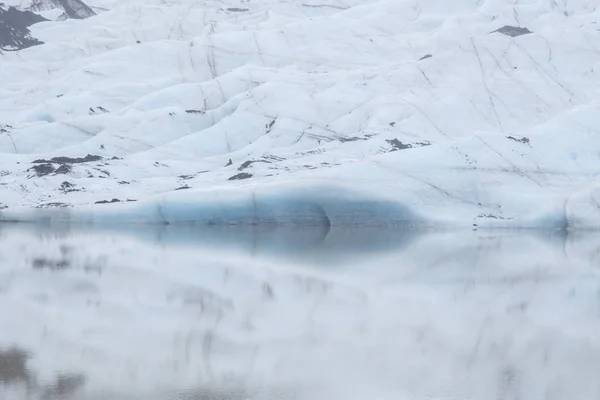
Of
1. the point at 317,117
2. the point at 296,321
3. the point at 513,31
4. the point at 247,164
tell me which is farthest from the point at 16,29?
the point at 296,321

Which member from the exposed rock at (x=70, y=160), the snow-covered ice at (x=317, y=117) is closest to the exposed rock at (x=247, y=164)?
the snow-covered ice at (x=317, y=117)

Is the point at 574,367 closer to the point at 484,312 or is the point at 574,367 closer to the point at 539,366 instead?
the point at 539,366

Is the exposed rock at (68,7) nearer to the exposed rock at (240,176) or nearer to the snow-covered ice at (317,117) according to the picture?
the snow-covered ice at (317,117)

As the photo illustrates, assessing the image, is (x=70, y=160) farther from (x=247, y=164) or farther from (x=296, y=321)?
(x=296, y=321)

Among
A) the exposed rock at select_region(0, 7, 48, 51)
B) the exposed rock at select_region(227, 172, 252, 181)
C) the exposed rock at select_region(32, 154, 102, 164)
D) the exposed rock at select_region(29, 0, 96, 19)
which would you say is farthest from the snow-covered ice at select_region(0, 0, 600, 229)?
the exposed rock at select_region(29, 0, 96, 19)

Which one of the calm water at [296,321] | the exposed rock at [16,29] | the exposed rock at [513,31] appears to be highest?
the calm water at [296,321]

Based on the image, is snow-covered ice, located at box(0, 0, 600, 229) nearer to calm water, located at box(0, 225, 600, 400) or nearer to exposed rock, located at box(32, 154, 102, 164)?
exposed rock, located at box(32, 154, 102, 164)
